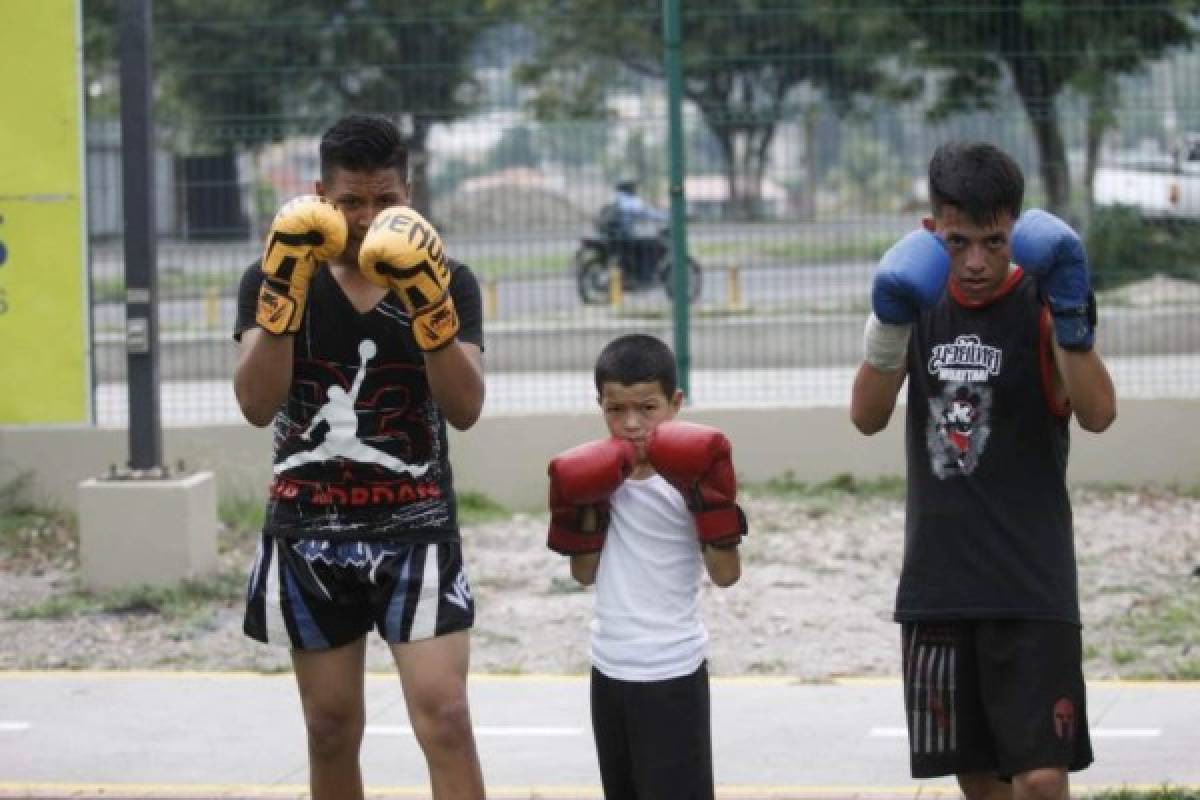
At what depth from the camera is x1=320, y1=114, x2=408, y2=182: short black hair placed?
4.54 meters

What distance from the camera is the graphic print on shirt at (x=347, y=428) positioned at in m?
4.58

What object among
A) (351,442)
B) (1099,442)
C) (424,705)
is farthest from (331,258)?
(1099,442)

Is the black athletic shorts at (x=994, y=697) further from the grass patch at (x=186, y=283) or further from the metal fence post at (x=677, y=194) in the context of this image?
the grass patch at (x=186, y=283)

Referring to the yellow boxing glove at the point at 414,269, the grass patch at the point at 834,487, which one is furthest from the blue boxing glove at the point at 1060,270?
the grass patch at the point at 834,487

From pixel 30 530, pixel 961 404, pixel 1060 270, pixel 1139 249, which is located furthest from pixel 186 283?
pixel 1060 270

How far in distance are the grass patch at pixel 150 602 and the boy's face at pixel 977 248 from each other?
4858mm

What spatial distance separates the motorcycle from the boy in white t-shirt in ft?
20.3

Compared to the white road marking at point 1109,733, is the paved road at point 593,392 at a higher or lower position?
higher

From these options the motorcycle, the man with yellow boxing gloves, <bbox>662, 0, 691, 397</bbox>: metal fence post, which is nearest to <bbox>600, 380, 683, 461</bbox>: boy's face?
the man with yellow boxing gloves

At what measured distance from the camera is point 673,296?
1047 cm

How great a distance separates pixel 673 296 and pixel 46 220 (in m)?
3.18

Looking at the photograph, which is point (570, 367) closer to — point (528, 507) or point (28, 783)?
point (528, 507)

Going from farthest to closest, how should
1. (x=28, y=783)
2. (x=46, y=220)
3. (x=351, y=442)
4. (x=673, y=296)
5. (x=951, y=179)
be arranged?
(x=673, y=296) → (x=46, y=220) → (x=28, y=783) → (x=351, y=442) → (x=951, y=179)

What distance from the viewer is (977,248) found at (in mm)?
4297
